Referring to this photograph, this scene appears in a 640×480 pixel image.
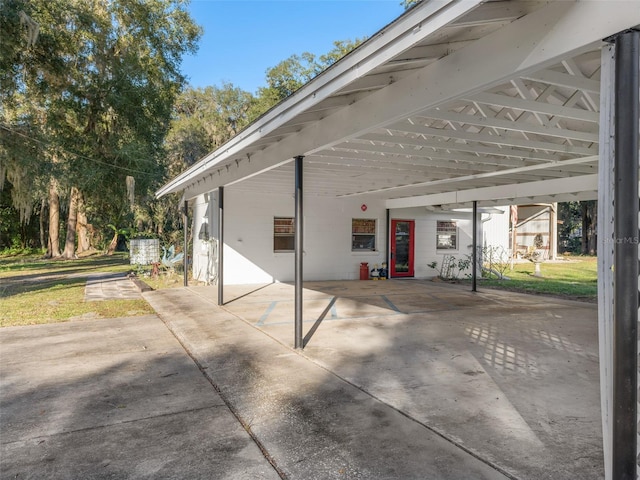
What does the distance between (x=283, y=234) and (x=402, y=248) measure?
4.12 m

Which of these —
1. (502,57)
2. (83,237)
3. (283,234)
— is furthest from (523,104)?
(83,237)

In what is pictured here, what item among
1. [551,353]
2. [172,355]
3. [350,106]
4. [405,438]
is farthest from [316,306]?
[405,438]

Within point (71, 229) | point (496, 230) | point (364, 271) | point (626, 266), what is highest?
point (71, 229)

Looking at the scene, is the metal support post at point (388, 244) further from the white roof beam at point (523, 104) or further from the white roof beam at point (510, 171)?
the white roof beam at point (523, 104)

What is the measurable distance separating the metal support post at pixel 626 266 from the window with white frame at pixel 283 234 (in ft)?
34.2

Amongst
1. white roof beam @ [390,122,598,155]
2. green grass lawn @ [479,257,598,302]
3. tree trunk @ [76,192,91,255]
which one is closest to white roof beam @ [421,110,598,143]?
white roof beam @ [390,122,598,155]

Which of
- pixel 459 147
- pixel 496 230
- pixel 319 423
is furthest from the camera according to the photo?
pixel 496 230

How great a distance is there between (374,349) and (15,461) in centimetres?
358

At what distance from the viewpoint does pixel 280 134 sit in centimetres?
508

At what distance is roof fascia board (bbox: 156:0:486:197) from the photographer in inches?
87.2

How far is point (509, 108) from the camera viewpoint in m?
3.85

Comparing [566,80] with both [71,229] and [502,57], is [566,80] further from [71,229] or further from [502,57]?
[71,229]

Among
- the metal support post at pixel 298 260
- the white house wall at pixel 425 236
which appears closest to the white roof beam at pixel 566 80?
the metal support post at pixel 298 260

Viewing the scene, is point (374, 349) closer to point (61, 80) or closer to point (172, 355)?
point (172, 355)
